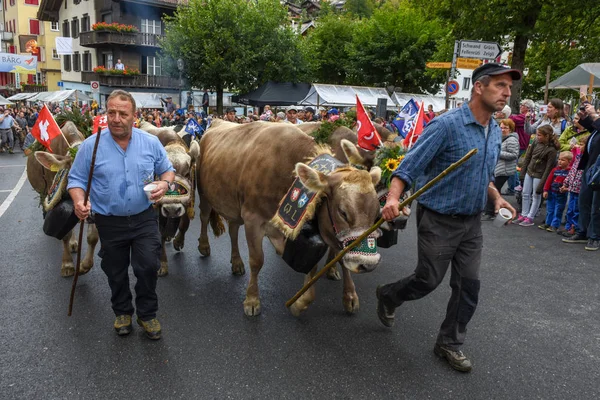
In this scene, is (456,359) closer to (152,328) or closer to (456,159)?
(456,159)

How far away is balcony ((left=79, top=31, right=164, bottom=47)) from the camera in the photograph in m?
34.5

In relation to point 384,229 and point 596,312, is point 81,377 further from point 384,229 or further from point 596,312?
point 596,312

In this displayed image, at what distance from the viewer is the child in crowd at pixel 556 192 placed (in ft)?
24.4

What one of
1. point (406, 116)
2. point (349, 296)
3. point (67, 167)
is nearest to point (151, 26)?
point (406, 116)

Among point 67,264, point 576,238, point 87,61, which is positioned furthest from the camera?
point 87,61

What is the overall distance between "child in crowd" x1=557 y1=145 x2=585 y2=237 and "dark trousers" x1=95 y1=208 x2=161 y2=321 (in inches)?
249

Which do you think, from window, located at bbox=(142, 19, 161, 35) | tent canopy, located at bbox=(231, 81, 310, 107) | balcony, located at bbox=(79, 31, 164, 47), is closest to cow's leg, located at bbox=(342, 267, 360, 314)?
tent canopy, located at bbox=(231, 81, 310, 107)

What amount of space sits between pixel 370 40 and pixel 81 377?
1261 inches

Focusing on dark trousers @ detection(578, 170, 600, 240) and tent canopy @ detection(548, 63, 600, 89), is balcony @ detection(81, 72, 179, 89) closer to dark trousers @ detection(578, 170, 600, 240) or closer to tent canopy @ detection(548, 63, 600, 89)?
tent canopy @ detection(548, 63, 600, 89)

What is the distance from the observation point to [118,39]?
113 feet

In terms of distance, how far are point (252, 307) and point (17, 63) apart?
36.6 m

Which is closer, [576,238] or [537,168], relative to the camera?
[576,238]

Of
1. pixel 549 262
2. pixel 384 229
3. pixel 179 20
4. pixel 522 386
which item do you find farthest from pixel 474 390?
pixel 179 20

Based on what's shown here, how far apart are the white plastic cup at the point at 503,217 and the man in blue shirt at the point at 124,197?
2376 mm
